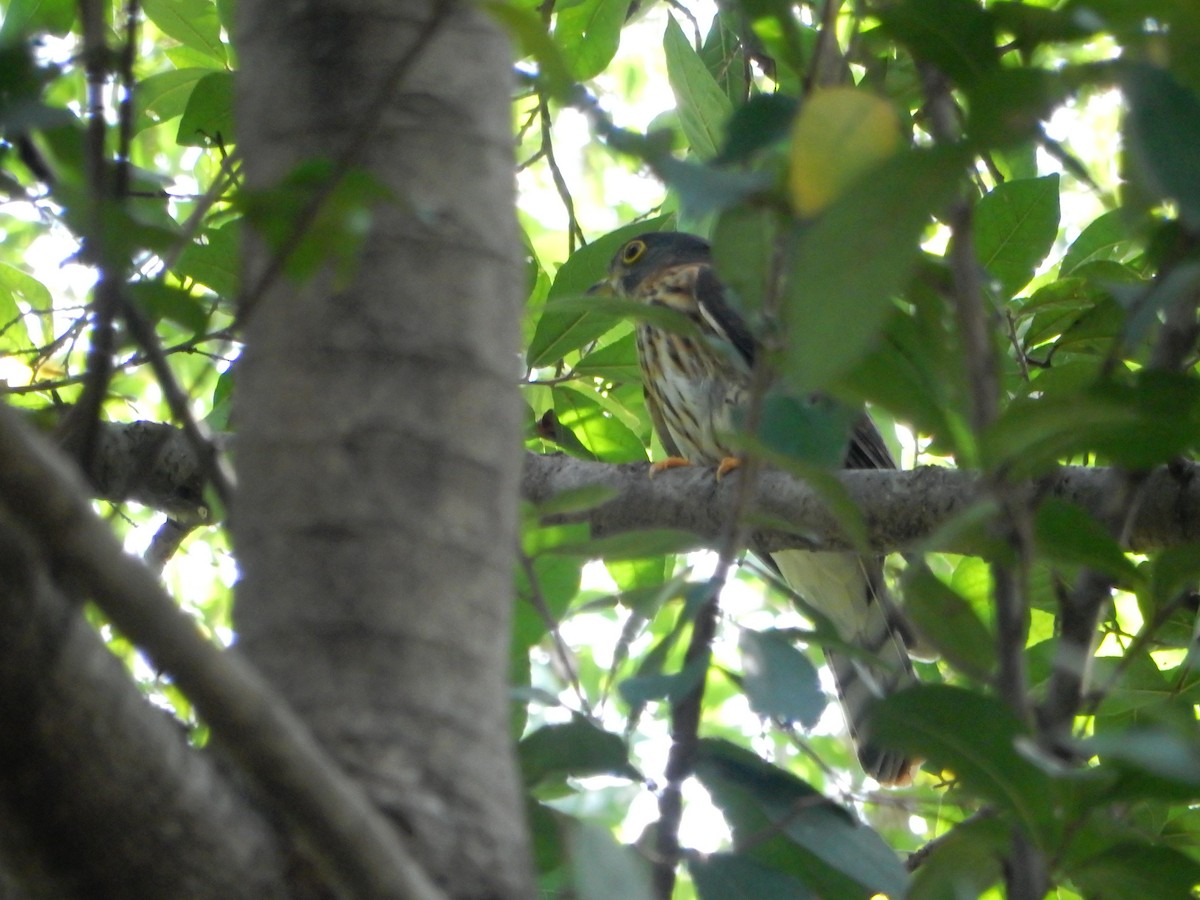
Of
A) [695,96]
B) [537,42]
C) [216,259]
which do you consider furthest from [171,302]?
[695,96]

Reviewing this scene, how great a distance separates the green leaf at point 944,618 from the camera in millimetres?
1123

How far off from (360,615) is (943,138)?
53 centimetres

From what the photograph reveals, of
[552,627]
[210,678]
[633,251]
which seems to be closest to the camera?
[210,678]

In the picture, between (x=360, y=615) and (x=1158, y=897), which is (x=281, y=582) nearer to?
(x=360, y=615)

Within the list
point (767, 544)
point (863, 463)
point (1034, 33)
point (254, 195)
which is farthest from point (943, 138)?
point (863, 463)

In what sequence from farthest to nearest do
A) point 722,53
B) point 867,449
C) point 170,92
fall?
point 867,449
point 722,53
point 170,92

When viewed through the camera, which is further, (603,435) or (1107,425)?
(603,435)

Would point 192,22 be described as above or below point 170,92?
above

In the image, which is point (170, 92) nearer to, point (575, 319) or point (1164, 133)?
point (575, 319)

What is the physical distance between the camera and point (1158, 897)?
113 cm

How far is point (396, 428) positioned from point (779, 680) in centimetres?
44

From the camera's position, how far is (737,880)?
1303 millimetres

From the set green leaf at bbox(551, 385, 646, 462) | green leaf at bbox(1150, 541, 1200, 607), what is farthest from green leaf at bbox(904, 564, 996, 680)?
green leaf at bbox(551, 385, 646, 462)

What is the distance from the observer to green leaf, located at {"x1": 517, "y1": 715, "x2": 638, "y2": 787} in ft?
4.01
